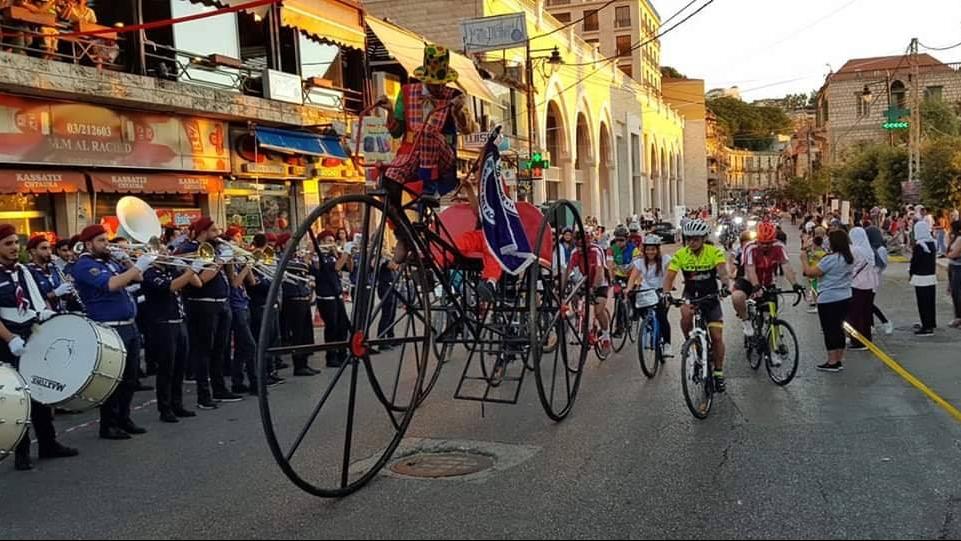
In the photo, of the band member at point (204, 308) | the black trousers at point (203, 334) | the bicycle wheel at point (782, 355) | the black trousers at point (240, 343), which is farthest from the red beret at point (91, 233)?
the bicycle wheel at point (782, 355)

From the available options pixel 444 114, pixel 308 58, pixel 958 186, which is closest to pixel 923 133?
pixel 958 186

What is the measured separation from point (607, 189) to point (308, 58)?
113ft

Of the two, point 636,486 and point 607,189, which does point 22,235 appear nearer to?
point 636,486

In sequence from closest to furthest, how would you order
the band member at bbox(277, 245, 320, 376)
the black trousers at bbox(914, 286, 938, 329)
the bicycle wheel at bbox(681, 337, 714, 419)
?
1. the bicycle wheel at bbox(681, 337, 714, 419)
2. the band member at bbox(277, 245, 320, 376)
3. the black trousers at bbox(914, 286, 938, 329)

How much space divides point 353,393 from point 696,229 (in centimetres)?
469

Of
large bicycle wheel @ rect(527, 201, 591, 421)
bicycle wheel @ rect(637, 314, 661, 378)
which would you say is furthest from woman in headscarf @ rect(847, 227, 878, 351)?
large bicycle wheel @ rect(527, 201, 591, 421)

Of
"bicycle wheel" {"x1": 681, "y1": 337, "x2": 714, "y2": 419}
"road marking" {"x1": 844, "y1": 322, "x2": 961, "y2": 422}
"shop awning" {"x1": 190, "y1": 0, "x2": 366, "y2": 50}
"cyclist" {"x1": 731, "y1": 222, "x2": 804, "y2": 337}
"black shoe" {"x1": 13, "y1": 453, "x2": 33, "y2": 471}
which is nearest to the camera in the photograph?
"black shoe" {"x1": 13, "y1": 453, "x2": 33, "y2": 471}

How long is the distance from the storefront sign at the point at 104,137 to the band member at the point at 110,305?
→ 7.07m

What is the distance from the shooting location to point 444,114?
6.35 metres

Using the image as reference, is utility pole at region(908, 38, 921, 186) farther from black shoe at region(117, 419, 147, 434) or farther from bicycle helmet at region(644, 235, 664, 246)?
black shoe at region(117, 419, 147, 434)

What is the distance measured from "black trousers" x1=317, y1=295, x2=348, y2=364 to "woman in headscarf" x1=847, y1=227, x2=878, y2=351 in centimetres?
706

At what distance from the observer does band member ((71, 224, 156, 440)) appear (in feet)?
24.7

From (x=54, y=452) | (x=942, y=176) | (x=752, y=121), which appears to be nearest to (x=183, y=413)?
(x=54, y=452)

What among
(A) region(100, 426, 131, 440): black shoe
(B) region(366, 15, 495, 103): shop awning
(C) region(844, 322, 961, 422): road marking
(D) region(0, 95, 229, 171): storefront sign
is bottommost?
(C) region(844, 322, 961, 422): road marking
